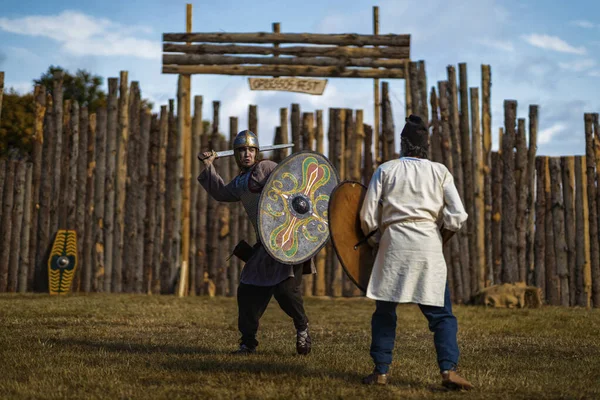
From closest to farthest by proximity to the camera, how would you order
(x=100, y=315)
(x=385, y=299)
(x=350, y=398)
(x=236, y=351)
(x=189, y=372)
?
(x=350, y=398)
(x=385, y=299)
(x=189, y=372)
(x=236, y=351)
(x=100, y=315)

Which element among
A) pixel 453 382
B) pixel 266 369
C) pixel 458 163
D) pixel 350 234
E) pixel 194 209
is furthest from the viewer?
pixel 194 209

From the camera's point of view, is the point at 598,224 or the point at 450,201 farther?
the point at 598,224

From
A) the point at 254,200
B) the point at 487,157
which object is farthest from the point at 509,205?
the point at 254,200

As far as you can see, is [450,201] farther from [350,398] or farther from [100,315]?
[100,315]

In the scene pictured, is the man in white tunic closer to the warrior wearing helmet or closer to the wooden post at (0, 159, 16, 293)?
the warrior wearing helmet

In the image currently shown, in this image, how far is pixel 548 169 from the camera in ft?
38.0

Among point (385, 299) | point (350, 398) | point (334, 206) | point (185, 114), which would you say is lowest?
point (350, 398)

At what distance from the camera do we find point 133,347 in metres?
6.39

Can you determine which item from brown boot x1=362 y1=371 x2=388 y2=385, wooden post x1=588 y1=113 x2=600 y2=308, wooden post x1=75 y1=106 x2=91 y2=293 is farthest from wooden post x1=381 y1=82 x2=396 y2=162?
brown boot x1=362 y1=371 x2=388 y2=385

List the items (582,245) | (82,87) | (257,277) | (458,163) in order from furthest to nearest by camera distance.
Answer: (82,87)
(458,163)
(582,245)
(257,277)

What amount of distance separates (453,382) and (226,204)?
7.51m

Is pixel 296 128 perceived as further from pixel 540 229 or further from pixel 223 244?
pixel 540 229

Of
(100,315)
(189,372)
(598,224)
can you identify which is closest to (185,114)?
(100,315)

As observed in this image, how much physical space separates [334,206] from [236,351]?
1.68 m
